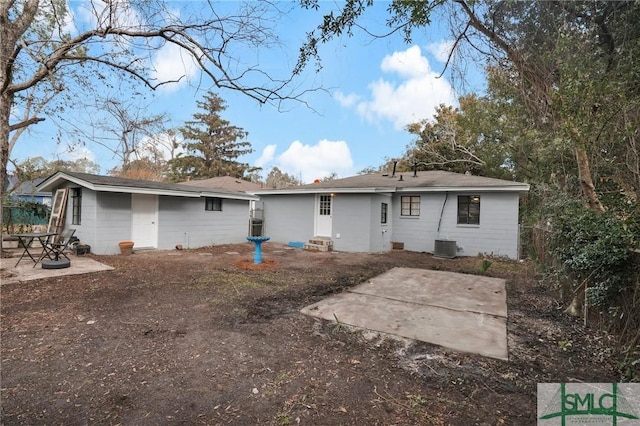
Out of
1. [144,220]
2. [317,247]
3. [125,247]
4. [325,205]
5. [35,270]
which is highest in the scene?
[325,205]

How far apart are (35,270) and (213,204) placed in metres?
6.28

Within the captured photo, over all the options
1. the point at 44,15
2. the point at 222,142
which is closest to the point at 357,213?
the point at 44,15

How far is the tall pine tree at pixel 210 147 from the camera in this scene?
97.7 ft

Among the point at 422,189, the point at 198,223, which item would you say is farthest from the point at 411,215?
the point at 198,223

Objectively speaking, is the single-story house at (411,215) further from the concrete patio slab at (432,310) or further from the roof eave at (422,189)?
the concrete patio slab at (432,310)

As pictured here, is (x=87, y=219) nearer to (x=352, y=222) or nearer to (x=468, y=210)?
(x=352, y=222)

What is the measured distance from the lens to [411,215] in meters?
12.7

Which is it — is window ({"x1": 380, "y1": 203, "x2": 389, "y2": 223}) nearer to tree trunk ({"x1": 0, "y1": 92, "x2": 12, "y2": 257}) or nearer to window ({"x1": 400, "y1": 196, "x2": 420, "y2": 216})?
window ({"x1": 400, "y1": 196, "x2": 420, "y2": 216})

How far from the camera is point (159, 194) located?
10.2 meters

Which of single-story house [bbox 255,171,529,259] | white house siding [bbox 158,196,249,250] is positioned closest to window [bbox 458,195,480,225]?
single-story house [bbox 255,171,529,259]

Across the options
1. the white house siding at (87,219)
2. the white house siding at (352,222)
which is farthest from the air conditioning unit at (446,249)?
the white house siding at (87,219)

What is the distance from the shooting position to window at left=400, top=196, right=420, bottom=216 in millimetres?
12648

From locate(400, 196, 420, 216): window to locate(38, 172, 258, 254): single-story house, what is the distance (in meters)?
6.87

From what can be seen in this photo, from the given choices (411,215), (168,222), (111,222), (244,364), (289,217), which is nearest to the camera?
(244,364)
